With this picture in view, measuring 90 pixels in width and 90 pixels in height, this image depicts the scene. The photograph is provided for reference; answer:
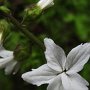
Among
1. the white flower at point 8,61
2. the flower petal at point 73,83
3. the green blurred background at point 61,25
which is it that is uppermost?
the white flower at point 8,61

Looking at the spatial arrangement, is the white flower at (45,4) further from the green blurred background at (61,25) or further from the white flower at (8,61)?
the green blurred background at (61,25)

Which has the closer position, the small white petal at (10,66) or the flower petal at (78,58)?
the flower petal at (78,58)

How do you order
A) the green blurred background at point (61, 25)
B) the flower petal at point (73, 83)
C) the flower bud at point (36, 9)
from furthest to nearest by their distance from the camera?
the green blurred background at point (61, 25)
the flower bud at point (36, 9)
the flower petal at point (73, 83)

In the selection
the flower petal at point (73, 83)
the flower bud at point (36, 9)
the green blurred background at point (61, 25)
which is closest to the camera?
the flower petal at point (73, 83)

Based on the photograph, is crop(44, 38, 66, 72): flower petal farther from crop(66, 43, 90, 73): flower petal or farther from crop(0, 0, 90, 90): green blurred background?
crop(0, 0, 90, 90): green blurred background

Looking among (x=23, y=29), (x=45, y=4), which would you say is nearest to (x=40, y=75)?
(x=23, y=29)

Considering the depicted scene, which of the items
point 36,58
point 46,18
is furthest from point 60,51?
point 46,18

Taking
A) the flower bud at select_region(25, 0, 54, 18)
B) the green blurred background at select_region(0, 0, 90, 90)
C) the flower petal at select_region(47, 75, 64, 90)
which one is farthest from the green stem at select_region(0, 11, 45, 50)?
the green blurred background at select_region(0, 0, 90, 90)

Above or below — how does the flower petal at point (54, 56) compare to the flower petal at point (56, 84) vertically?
above

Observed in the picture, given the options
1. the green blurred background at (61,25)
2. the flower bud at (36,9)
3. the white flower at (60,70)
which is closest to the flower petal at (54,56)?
the white flower at (60,70)
